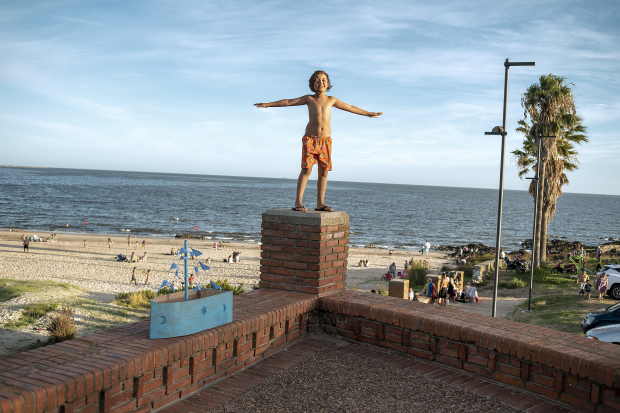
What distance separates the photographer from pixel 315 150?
5.71m

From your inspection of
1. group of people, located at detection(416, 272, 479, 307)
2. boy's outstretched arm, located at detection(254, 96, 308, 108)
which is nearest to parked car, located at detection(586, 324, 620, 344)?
boy's outstretched arm, located at detection(254, 96, 308, 108)

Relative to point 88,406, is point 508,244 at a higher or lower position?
lower

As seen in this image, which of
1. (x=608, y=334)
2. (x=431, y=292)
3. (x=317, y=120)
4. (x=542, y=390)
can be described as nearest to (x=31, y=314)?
(x=317, y=120)

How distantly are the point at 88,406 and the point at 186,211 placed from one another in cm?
7514

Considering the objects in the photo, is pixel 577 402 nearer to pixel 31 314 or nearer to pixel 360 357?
pixel 360 357

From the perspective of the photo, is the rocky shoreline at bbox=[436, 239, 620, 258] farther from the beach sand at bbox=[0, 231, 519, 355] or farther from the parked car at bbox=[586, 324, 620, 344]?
the parked car at bbox=[586, 324, 620, 344]

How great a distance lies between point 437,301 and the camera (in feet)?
56.0

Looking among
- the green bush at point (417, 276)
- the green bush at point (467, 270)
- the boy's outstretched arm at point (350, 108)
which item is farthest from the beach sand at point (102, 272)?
the boy's outstretched arm at point (350, 108)

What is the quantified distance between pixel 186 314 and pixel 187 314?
1cm

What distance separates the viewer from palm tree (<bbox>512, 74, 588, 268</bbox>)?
23766mm

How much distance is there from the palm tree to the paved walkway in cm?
2059

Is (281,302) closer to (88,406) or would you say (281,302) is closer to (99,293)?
(88,406)

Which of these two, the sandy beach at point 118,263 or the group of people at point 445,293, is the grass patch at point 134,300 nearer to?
the sandy beach at point 118,263

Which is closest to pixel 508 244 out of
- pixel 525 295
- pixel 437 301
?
pixel 525 295
